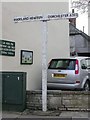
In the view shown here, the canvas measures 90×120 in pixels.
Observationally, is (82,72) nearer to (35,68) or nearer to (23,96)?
(35,68)

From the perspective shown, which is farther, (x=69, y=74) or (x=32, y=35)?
(x=32, y=35)

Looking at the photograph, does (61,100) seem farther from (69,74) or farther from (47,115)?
(69,74)

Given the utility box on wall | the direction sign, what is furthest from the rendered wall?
the direction sign

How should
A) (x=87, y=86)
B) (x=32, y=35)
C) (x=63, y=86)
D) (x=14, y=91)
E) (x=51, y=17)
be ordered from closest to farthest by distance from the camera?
(x=51, y=17) < (x=14, y=91) < (x=63, y=86) < (x=87, y=86) < (x=32, y=35)

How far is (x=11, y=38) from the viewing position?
1211 cm

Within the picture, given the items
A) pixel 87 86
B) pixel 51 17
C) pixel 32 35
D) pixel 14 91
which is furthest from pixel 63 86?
pixel 51 17

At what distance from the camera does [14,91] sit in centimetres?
986

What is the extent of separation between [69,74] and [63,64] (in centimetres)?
76

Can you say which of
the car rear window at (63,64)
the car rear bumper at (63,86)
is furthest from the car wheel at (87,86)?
the car rear window at (63,64)

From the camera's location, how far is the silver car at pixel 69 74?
12352 millimetres

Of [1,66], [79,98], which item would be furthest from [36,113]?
[1,66]

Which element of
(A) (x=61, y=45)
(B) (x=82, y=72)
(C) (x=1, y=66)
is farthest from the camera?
(A) (x=61, y=45)

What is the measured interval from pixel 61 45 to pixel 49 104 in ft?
23.4

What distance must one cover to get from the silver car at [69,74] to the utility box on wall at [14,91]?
2932mm
